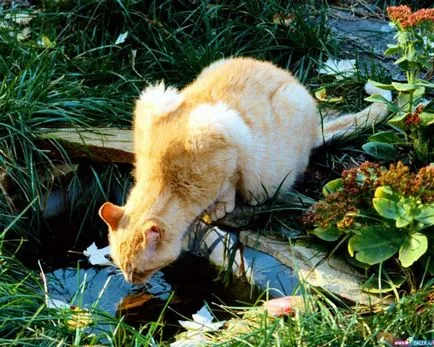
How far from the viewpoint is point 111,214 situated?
480 centimetres

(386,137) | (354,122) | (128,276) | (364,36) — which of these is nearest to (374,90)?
(354,122)

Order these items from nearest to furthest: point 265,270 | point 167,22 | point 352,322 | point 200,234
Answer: point 352,322 < point 265,270 < point 200,234 < point 167,22

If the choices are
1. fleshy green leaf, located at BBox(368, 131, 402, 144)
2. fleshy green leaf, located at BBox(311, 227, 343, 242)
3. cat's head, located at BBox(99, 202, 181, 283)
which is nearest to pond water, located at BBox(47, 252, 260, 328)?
cat's head, located at BBox(99, 202, 181, 283)

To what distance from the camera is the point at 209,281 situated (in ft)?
17.4

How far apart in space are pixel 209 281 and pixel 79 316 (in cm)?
101

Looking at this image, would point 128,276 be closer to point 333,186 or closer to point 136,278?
point 136,278

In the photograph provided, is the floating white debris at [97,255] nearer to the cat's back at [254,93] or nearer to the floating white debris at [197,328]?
the floating white debris at [197,328]

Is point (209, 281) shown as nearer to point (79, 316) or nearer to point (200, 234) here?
point (200, 234)

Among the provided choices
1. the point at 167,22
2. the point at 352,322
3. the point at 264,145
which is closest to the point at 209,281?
the point at 264,145

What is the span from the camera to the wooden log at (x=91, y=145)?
5.75 m

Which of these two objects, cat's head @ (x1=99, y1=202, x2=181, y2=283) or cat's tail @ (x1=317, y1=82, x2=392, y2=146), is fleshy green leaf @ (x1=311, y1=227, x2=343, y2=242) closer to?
cat's head @ (x1=99, y1=202, x2=181, y2=283)

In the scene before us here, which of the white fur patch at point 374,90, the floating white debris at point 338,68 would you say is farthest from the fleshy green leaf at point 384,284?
the floating white debris at point 338,68

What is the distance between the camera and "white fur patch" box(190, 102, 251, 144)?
5.06 meters

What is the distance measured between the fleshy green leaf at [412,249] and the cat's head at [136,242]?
120cm
